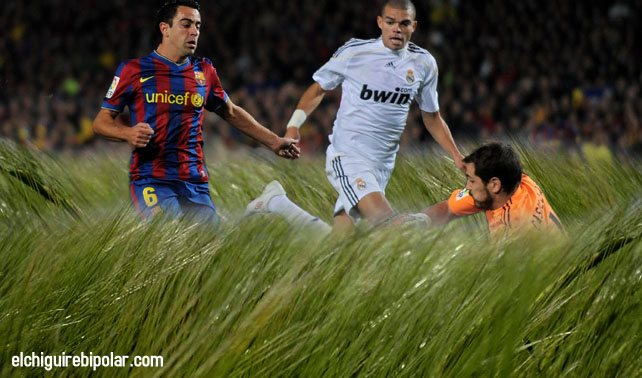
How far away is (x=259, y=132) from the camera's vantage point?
3.70 metres

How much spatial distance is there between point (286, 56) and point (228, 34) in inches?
58.0

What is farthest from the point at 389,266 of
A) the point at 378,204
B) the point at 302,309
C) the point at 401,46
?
the point at 401,46

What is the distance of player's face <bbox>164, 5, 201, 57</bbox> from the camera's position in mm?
3330

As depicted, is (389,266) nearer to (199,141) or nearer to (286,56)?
(199,141)

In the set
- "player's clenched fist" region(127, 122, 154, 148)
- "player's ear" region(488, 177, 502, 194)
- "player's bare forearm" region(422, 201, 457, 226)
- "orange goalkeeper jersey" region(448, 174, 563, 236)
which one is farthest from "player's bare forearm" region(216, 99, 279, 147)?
"player's ear" region(488, 177, 502, 194)

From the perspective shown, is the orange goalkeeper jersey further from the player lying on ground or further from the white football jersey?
the white football jersey

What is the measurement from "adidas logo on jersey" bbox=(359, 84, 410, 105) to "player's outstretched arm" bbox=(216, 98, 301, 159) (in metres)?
0.46

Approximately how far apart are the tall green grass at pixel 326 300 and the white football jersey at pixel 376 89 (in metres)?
1.46

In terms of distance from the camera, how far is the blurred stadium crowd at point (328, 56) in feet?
33.7

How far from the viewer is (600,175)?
3.59 m

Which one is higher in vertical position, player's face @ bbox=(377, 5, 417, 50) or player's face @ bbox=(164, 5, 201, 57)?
player's face @ bbox=(164, 5, 201, 57)

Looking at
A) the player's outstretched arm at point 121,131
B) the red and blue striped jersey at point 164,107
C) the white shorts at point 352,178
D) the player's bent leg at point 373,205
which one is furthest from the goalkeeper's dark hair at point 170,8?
the player's bent leg at point 373,205

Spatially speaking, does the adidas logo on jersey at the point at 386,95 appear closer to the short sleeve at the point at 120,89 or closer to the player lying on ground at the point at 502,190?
the player lying on ground at the point at 502,190

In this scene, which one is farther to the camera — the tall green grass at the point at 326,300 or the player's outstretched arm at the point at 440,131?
the player's outstretched arm at the point at 440,131
